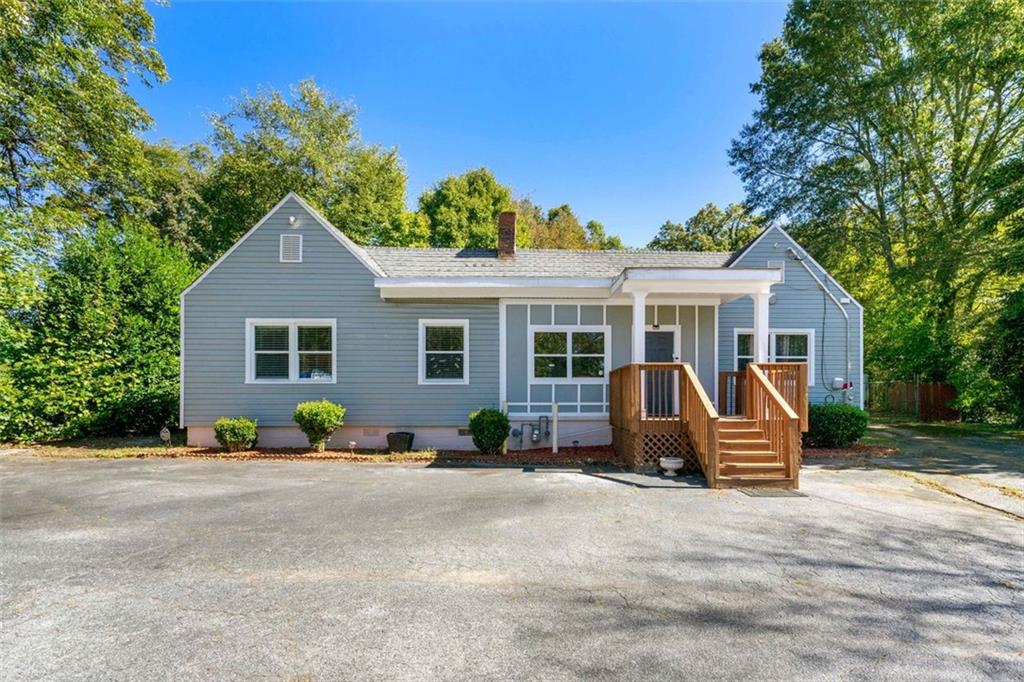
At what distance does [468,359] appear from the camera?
11102 mm

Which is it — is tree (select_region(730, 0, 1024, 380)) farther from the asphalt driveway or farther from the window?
the asphalt driveway

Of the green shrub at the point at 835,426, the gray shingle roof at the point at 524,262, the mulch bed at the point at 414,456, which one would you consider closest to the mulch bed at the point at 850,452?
the green shrub at the point at 835,426

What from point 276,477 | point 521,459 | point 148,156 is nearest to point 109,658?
point 276,477

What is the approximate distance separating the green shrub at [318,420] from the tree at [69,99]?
883 centimetres

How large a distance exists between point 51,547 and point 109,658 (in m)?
2.77

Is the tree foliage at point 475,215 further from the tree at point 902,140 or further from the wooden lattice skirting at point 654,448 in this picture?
the wooden lattice skirting at point 654,448

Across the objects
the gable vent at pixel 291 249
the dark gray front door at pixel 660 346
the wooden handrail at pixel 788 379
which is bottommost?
the wooden handrail at pixel 788 379

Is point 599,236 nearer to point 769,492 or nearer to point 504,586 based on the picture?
point 769,492

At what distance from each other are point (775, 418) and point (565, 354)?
4549 millimetres

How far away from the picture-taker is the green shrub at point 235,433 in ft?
33.6

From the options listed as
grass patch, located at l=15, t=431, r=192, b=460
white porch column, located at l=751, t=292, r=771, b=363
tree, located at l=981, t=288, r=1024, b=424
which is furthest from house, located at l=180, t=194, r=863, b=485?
tree, located at l=981, t=288, r=1024, b=424

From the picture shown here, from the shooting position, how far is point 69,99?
45.2 ft

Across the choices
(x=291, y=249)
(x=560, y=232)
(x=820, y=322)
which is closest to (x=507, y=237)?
(x=291, y=249)

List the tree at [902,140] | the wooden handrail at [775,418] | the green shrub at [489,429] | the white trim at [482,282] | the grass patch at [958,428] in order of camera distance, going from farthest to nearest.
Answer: the tree at [902,140] → the grass patch at [958,428] → the white trim at [482,282] → the green shrub at [489,429] → the wooden handrail at [775,418]
